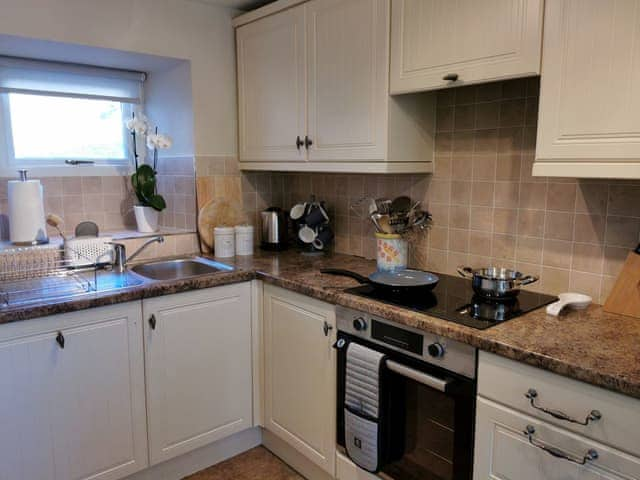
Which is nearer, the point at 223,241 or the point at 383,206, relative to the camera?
the point at 383,206

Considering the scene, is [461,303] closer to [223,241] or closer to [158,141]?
[223,241]

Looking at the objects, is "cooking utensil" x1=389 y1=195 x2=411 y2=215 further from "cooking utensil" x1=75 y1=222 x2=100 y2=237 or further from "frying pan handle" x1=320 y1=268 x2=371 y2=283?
"cooking utensil" x1=75 y1=222 x2=100 y2=237

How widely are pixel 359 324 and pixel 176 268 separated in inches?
46.1

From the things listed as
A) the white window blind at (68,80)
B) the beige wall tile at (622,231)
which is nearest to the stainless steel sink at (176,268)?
the white window blind at (68,80)

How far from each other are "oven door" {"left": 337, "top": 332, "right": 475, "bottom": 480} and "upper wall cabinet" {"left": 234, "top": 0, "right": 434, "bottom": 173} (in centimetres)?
83

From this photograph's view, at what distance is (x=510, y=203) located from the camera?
199cm

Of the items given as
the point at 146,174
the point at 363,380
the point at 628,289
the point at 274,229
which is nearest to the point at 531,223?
the point at 628,289

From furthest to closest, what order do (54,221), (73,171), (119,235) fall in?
1. (73,171)
2. (119,235)
3. (54,221)

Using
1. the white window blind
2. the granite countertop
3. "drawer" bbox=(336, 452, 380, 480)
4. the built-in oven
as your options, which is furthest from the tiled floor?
the white window blind

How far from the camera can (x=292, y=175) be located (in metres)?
2.98

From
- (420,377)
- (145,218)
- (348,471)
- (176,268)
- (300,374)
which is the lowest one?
(348,471)

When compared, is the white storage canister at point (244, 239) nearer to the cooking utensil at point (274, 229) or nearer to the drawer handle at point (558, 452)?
the cooking utensil at point (274, 229)

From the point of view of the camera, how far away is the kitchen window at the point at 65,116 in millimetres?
2502

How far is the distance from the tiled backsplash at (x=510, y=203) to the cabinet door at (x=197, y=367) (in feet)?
2.95
